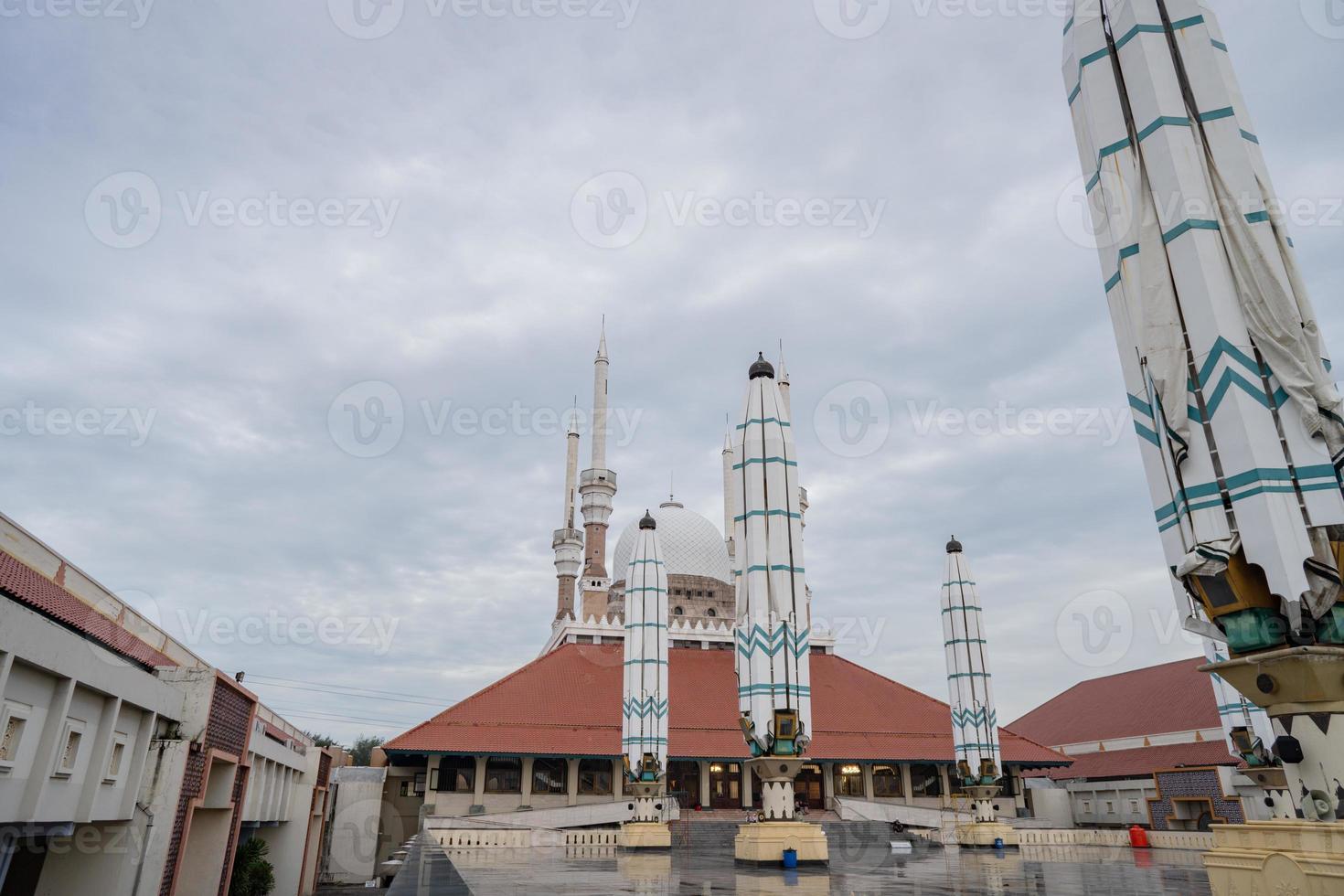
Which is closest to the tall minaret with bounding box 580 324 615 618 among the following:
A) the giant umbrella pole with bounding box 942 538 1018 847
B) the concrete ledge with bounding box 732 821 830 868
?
the giant umbrella pole with bounding box 942 538 1018 847

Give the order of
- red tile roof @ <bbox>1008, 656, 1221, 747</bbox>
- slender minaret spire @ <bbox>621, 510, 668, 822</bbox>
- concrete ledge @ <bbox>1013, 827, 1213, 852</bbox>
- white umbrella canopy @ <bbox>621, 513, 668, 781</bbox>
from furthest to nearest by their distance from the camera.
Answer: red tile roof @ <bbox>1008, 656, 1221, 747</bbox>, white umbrella canopy @ <bbox>621, 513, 668, 781</bbox>, concrete ledge @ <bbox>1013, 827, 1213, 852</bbox>, slender minaret spire @ <bbox>621, 510, 668, 822</bbox>

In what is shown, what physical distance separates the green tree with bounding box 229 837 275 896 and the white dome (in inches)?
1307

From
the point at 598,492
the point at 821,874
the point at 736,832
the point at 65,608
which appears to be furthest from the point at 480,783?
the point at 65,608

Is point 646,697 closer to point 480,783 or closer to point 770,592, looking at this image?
point 770,592

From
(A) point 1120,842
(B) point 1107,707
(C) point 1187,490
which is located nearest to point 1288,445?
(C) point 1187,490

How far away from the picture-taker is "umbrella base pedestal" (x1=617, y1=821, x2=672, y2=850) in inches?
952

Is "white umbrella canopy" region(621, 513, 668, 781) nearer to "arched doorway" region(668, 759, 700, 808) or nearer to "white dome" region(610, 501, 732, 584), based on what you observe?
"arched doorway" region(668, 759, 700, 808)

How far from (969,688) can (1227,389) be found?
78.1 feet

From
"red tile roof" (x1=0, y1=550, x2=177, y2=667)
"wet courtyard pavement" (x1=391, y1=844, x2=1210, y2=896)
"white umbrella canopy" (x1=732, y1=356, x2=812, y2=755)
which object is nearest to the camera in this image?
"red tile roof" (x1=0, y1=550, x2=177, y2=667)

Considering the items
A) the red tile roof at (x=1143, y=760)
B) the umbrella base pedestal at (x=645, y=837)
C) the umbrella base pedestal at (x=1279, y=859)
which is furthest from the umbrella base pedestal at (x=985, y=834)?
the umbrella base pedestal at (x=1279, y=859)

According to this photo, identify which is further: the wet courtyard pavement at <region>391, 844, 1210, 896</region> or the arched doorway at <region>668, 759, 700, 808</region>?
the arched doorway at <region>668, 759, 700, 808</region>

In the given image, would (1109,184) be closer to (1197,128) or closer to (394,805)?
(1197,128)

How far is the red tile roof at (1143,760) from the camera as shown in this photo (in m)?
36.4

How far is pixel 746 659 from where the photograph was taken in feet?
65.9
